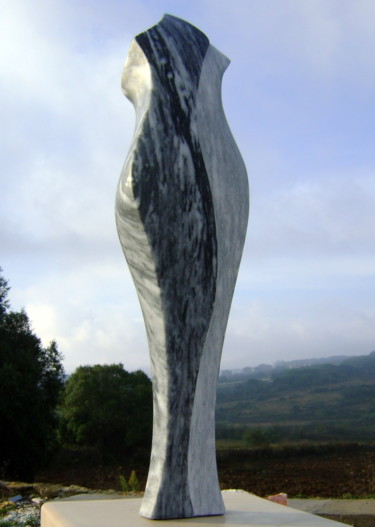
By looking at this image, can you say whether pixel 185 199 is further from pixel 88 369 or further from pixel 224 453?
pixel 88 369

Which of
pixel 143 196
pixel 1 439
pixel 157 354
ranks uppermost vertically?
pixel 143 196

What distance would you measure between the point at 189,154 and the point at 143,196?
1.96 feet

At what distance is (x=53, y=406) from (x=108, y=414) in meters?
2.97

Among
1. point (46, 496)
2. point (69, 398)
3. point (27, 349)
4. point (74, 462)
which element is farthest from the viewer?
point (69, 398)

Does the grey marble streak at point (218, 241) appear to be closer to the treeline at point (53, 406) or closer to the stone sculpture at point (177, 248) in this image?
the stone sculpture at point (177, 248)

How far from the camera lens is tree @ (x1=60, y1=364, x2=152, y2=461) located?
18250 mm

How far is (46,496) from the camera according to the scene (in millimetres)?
8438

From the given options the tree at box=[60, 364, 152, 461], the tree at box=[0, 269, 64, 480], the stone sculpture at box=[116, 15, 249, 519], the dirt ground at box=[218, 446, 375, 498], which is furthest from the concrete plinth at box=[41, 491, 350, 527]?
the tree at box=[60, 364, 152, 461]

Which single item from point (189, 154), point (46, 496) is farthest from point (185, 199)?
point (46, 496)

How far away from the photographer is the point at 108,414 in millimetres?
18359

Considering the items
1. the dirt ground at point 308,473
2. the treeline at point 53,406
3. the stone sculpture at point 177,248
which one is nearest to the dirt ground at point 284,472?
the dirt ground at point 308,473

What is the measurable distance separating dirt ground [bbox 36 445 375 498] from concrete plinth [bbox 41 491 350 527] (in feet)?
21.4

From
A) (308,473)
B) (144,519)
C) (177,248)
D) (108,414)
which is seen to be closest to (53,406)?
(108,414)

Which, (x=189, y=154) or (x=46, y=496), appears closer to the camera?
(x=189, y=154)
